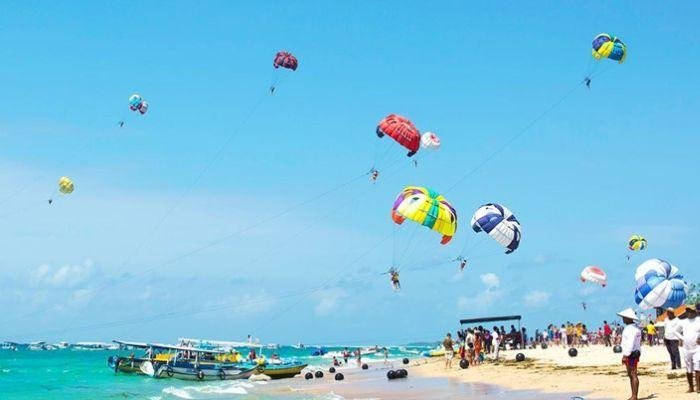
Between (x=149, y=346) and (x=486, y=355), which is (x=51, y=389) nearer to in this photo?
(x=149, y=346)

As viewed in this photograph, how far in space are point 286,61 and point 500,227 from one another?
12.5 metres

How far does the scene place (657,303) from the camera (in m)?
24.2

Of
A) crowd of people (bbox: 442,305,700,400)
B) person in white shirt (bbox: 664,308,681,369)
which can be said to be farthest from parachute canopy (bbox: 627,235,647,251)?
person in white shirt (bbox: 664,308,681,369)

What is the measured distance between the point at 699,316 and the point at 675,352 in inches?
219

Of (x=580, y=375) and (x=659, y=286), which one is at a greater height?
(x=659, y=286)

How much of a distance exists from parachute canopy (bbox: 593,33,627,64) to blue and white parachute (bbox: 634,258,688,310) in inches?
359

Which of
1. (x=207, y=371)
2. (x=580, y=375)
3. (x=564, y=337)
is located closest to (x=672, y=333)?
(x=580, y=375)

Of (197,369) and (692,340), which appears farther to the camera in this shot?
(197,369)

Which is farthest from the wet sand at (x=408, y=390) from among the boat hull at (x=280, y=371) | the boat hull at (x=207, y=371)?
the boat hull at (x=207, y=371)

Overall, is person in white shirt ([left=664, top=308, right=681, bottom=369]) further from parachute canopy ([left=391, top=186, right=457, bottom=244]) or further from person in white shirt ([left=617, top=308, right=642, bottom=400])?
parachute canopy ([left=391, top=186, right=457, bottom=244])

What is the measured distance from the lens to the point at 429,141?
32469 mm

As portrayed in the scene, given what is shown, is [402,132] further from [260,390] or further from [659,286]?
[260,390]

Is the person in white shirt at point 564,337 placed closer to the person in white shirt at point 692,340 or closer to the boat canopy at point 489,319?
the boat canopy at point 489,319

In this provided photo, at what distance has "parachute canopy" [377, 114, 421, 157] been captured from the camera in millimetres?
28797
